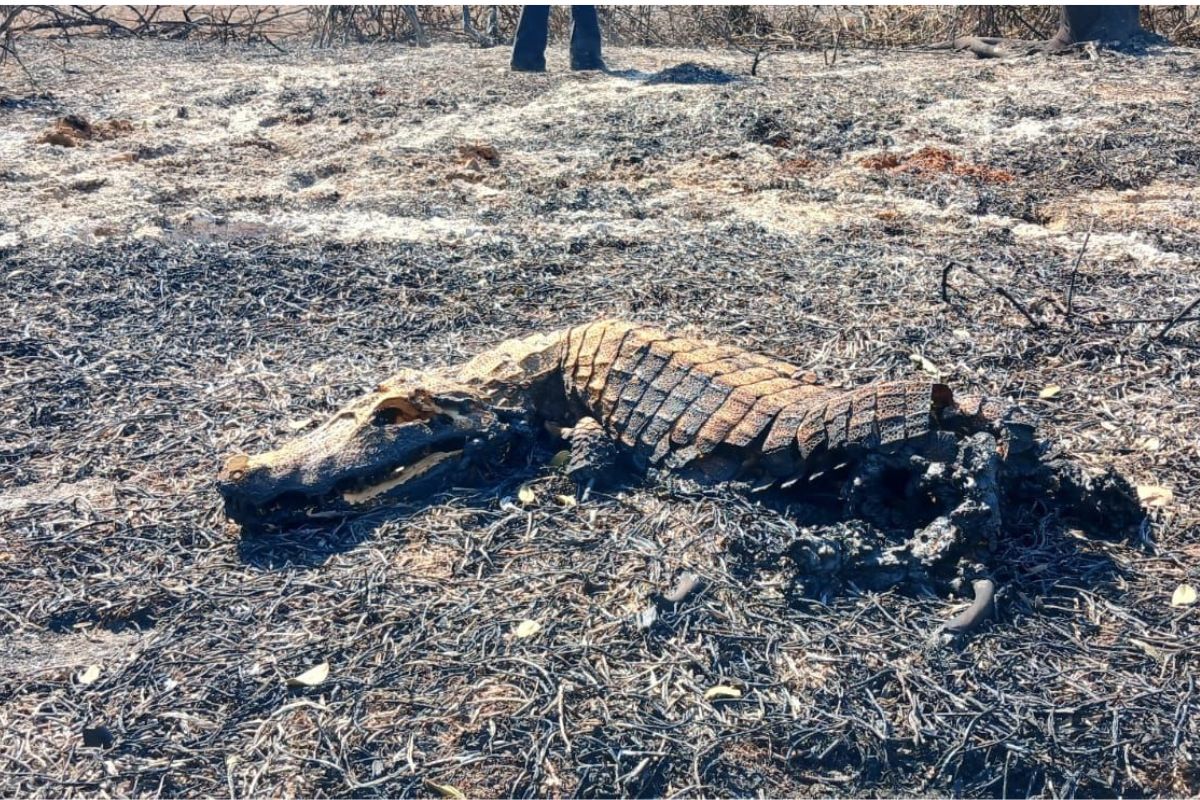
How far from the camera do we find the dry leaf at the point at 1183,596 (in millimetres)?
3381

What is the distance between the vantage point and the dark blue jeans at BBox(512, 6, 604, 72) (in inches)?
477

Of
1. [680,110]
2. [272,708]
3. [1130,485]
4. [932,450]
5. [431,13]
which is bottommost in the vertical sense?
[272,708]

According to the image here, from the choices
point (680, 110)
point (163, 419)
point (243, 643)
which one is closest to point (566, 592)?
point (243, 643)

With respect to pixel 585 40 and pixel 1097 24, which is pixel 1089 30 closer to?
pixel 1097 24

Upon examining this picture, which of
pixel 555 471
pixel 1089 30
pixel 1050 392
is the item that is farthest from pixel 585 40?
pixel 555 471

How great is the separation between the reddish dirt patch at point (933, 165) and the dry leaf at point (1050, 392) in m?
3.45

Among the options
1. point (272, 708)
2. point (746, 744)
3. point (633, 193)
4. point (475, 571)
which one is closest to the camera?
point (746, 744)

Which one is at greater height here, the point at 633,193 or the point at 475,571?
the point at 633,193

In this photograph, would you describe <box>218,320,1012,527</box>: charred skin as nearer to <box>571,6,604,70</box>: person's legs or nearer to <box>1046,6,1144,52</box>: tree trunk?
<box>571,6,604,70</box>: person's legs

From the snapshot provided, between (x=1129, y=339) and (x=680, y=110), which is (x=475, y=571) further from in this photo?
Answer: (x=680, y=110)

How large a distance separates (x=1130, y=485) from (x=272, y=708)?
311 cm

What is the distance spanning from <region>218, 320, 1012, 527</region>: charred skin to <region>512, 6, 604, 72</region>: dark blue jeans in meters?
8.64

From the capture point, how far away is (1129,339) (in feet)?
16.6

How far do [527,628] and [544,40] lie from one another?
10268 mm
